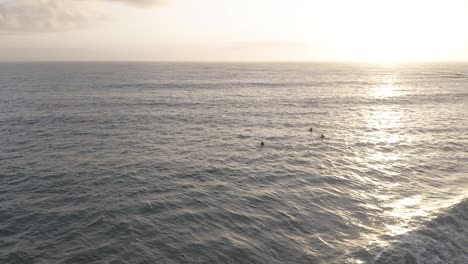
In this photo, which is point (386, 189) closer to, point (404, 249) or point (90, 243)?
point (404, 249)

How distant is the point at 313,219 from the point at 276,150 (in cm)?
2055

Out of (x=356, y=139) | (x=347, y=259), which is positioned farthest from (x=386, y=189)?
(x=356, y=139)

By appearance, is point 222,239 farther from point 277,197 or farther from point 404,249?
point 404,249

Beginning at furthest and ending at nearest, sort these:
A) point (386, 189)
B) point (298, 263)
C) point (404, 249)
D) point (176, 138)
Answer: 1. point (176, 138)
2. point (386, 189)
3. point (404, 249)
4. point (298, 263)

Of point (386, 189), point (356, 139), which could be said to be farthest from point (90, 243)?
point (356, 139)

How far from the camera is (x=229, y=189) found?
34406 mm

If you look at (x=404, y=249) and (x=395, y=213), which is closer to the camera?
(x=404, y=249)

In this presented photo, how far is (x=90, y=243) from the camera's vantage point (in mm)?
23828

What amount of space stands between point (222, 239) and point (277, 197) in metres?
9.33

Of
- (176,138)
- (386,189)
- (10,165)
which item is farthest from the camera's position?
(176,138)

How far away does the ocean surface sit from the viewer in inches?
933

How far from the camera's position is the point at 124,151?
152 feet

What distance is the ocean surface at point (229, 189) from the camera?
77.8 feet

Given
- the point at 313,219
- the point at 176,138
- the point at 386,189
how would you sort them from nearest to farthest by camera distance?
the point at 313,219
the point at 386,189
the point at 176,138
